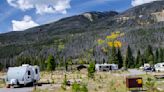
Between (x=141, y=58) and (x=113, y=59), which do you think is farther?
(x=141, y=58)

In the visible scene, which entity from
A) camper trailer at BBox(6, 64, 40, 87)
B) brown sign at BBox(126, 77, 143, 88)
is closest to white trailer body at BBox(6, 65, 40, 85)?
camper trailer at BBox(6, 64, 40, 87)

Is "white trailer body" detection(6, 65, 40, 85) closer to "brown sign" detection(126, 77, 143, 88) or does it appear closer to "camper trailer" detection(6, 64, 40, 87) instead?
"camper trailer" detection(6, 64, 40, 87)

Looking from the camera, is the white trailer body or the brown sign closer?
the brown sign

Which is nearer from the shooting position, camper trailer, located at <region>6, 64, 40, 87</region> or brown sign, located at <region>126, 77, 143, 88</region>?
brown sign, located at <region>126, 77, 143, 88</region>

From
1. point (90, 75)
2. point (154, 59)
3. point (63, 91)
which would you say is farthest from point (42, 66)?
point (63, 91)

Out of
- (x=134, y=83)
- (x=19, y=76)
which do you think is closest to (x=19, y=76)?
(x=19, y=76)

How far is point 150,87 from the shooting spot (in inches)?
1048

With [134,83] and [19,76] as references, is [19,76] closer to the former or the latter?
[19,76]

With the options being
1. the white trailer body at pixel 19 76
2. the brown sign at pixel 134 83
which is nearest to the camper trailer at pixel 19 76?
the white trailer body at pixel 19 76

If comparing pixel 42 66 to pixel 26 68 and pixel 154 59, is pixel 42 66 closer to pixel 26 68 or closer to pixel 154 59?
pixel 154 59

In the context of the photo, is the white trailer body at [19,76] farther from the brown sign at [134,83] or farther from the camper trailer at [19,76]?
the brown sign at [134,83]

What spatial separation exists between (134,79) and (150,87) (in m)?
1.67

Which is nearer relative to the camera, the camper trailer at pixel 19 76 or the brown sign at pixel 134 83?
the brown sign at pixel 134 83

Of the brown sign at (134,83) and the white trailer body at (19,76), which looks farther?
the white trailer body at (19,76)
